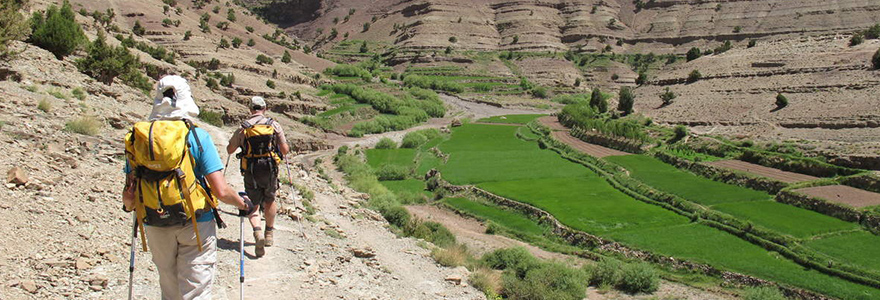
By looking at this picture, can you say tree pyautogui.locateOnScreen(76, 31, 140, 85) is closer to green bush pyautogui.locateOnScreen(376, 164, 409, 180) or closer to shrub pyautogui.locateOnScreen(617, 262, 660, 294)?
green bush pyautogui.locateOnScreen(376, 164, 409, 180)

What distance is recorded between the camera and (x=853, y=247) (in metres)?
27.2

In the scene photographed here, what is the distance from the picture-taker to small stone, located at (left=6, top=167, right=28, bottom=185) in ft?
35.7

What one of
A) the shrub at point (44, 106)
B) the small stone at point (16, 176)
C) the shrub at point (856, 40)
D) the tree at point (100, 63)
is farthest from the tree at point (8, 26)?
the shrub at point (856, 40)

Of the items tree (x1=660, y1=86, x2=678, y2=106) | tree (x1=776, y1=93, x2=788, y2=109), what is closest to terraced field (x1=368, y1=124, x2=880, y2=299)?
tree (x1=776, y1=93, x2=788, y2=109)

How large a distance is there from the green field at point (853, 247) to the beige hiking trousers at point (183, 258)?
2755cm

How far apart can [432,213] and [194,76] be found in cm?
2748

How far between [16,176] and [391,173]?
39071mm

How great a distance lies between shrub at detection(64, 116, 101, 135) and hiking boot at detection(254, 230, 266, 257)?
8.09 metres

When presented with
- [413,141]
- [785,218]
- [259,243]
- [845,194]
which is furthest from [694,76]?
[259,243]

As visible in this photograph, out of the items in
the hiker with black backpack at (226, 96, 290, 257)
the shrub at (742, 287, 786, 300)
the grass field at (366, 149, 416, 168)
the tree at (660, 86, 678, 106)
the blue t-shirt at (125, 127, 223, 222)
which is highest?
the tree at (660, 86, 678, 106)

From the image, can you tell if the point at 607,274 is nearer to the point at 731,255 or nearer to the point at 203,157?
the point at 731,255

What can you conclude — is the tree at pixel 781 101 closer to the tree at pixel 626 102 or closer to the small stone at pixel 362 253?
the tree at pixel 626 102

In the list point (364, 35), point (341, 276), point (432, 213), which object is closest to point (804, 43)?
point (432, 213)

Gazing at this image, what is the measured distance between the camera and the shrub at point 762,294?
22.0 metres
